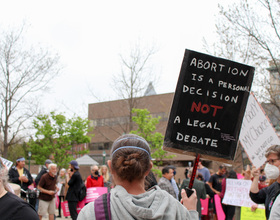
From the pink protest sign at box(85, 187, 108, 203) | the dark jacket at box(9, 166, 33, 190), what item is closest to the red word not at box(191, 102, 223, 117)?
the pink protest sign at box(85, 187, 108, 203)

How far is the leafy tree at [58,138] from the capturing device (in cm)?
3512

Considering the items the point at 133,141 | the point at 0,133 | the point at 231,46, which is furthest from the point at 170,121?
the point at 0,133

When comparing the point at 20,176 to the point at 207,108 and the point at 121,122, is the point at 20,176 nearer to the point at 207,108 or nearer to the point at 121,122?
the point at 207,108

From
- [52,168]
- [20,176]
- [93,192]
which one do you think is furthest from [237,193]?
[20,176]

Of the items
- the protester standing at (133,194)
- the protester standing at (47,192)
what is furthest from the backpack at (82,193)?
the protester standing at (133,194)

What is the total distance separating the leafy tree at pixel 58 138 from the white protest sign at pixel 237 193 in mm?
26307

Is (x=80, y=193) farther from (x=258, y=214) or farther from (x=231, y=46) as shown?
(x=231, y=46)

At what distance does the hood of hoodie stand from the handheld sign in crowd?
1.25 m

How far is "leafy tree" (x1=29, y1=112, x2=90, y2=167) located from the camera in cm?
3512

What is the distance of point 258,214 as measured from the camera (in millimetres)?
8812

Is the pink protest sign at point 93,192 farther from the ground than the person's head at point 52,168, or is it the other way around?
the person's head at point 52,168

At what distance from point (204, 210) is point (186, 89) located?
919 cm

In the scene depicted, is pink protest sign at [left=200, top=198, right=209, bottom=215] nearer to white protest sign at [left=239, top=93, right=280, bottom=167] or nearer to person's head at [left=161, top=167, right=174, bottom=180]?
person's head at [left=161, top=167, right=174, bottom=180]

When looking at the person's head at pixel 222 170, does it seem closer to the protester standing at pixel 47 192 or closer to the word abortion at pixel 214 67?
the protester standing at pixel 47 192
